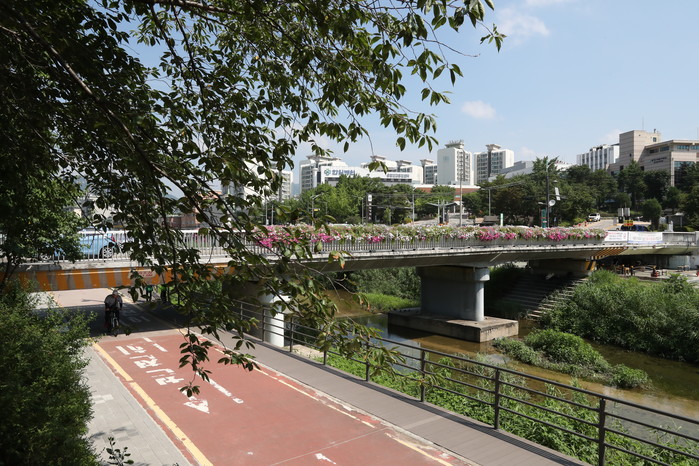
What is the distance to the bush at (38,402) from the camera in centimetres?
463

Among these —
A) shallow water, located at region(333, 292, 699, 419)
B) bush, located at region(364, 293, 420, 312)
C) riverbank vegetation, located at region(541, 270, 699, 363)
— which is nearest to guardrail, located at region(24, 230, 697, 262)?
shallow water, located at region(333, 292, 699, 419)

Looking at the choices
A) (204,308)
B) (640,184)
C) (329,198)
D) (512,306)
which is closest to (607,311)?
(512,306)

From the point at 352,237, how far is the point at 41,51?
49.7 feet

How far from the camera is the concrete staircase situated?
31.3 metres

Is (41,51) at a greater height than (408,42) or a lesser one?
greater

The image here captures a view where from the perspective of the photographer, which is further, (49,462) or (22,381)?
(22,381)

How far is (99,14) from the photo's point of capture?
472 cm

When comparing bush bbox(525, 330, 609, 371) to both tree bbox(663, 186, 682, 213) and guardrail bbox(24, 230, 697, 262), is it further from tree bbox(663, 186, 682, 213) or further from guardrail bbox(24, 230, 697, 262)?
tree bbox(663, 186, 682, 213)

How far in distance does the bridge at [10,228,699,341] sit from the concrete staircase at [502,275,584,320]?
1216 millimetres

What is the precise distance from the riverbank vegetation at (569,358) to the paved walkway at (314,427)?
491 inches

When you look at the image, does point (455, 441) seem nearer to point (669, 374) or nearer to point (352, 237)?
point (352, 237)

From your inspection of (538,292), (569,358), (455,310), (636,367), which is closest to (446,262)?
(455,310)

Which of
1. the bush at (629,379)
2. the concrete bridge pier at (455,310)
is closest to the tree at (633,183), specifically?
the concrete bridge pier at (455,310)

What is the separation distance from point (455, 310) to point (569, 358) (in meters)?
7.71
